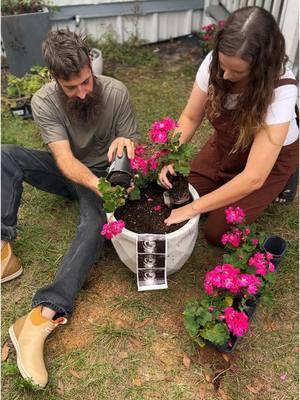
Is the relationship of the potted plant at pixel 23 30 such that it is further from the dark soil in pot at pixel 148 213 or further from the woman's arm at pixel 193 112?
the dark soil in pot at pixel 148 213

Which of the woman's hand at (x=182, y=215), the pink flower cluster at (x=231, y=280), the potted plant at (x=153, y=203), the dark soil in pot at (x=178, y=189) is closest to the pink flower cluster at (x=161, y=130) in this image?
the potted plant at (x=153, y=203)

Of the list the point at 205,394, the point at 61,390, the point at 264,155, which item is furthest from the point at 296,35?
the point at 61,390

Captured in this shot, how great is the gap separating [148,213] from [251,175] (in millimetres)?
570

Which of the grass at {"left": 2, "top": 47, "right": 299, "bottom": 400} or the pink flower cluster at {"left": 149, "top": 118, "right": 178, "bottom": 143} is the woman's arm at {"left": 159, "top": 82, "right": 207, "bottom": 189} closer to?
the pink flower cluster at {"left": 149, "top": 118, "right": 178, "bottom": 143}

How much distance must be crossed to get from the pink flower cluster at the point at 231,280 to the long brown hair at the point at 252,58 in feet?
2.22

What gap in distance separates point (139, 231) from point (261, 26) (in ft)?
3.59

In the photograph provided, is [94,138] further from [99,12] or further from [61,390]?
[99,12]

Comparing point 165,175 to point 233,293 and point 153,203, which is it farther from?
point 233,293

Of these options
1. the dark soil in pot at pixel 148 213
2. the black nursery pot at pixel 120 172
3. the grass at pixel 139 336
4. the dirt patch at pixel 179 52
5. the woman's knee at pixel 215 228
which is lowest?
the grass at pixel 139 336

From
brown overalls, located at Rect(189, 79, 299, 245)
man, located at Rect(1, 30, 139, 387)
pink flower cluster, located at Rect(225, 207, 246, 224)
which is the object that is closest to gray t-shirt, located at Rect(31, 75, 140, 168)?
man, located at Rect(1, 30, 139, 387)

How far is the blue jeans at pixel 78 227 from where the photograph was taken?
6.89 ft

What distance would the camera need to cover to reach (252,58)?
1.69 m

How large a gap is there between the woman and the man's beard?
1.65ft

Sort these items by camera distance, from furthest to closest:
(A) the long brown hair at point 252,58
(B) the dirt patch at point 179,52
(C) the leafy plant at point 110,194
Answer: (B) the dirt patch at point 179,52
(C) the leafy plant at point 110,194
(A) the long brown hair at point 252,58
